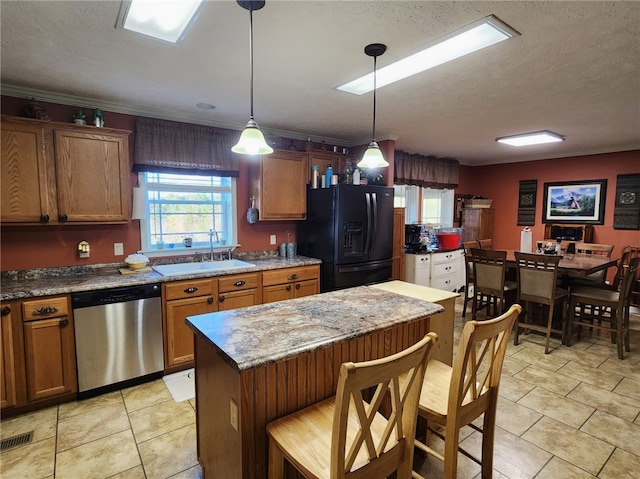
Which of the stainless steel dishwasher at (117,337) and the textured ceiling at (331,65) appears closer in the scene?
the textured ceiling at (331,65)

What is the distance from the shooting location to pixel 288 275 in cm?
365

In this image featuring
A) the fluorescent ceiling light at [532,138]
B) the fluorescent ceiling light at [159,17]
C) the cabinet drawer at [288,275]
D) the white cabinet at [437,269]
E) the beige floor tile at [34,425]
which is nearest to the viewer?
the fluorescent ceiling light at [159,17]

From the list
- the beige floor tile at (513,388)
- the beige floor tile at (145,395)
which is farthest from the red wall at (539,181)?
the beige floor tile at (145,395)

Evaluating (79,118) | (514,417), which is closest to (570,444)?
(514,417)

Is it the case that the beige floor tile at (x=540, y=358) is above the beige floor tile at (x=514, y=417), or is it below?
above

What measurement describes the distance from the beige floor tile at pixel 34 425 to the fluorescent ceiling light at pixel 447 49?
3210 millimetres

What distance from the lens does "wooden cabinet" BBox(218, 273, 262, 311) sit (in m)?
3.21

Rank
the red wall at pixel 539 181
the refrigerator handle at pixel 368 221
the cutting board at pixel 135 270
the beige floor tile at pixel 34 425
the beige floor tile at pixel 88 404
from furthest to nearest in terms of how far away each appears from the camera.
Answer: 1. the red wall at pixel 539 181
2. the refrigerator handle at pixel 368 221
3. the cutting board at pixel 135 270
4. the beige floor tile at pixel 88 404
5. the beige floor tile at pixel 34 425

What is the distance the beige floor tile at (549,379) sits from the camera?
2830mm

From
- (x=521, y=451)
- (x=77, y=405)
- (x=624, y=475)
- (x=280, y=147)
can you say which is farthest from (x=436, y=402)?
(x=280, y=147)

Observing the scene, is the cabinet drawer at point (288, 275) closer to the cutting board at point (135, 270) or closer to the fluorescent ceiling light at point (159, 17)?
the cutting board at point (135, 270)

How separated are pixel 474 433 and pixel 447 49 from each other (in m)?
2.46

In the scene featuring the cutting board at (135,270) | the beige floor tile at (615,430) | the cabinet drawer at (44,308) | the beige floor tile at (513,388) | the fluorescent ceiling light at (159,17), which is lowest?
the beige floor tile at (615,430)

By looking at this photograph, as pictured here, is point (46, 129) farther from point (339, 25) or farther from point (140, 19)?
point (339, 25)
